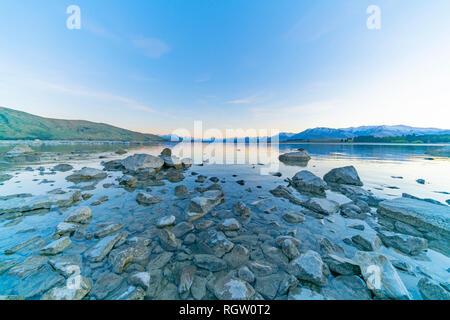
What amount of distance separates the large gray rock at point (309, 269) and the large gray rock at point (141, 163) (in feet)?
52.6

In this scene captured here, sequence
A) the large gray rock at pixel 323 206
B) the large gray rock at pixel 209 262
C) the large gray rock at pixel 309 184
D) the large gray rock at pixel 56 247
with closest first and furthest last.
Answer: the large gray rock at pixel 209 262 < the large gray rock at pixel 56 247 < the large gray rock at pixel 323 206 < the large gray rock at pixel 309 184

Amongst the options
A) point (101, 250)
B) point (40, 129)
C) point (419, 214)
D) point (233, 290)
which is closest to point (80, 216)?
point (101, 250)

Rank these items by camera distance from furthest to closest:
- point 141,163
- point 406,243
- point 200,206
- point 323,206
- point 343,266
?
1. point 141,163
2. point 323,206
3. point 200,206
4. point 406,243
5. point 343,266

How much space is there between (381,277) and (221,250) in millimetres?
4012

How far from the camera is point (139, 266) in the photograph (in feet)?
13.0

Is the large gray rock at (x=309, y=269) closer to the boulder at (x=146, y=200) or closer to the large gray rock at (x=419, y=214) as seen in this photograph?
the large gray rock at (x=419, y=214)

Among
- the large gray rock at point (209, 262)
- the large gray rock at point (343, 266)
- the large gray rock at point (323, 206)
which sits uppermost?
the large gray rock at point (323, 206)

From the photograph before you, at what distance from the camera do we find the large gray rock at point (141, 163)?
15.9 metres

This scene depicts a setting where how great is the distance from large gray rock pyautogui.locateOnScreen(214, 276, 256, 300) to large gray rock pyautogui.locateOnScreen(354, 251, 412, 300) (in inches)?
110

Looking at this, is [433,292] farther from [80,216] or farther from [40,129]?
[40,129]

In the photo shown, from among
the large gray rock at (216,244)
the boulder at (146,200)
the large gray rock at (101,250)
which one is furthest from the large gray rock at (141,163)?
the large gray rock at (216,244)

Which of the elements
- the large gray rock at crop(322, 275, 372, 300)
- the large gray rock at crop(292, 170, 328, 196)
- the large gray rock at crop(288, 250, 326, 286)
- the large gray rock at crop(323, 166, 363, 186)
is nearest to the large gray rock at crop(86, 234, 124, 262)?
the large gray rock at crop(288, 250, 326, 286)

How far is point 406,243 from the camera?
4.74m
